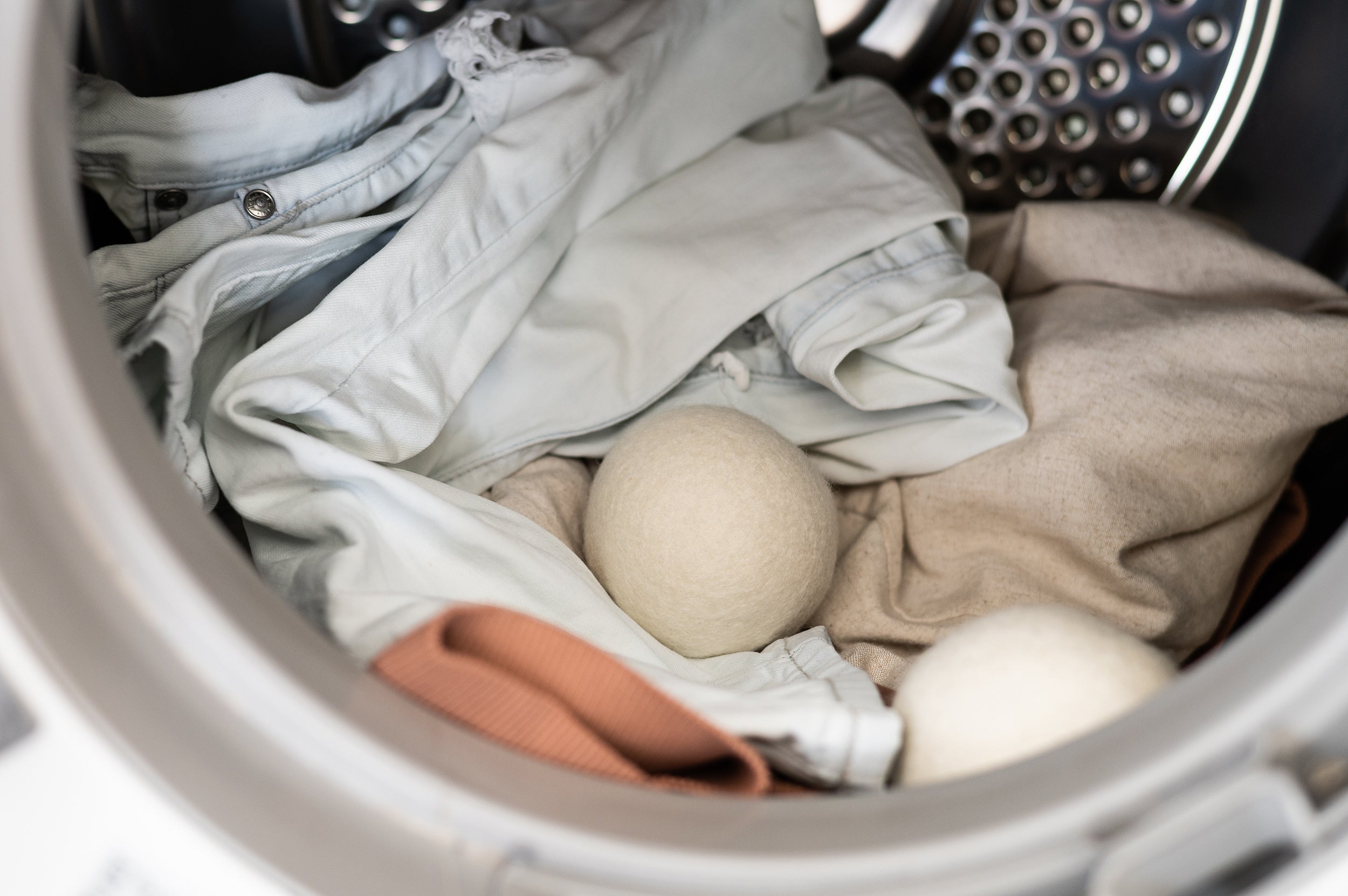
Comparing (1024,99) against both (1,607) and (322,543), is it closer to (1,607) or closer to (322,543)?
(322,543)

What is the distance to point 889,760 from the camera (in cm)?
42

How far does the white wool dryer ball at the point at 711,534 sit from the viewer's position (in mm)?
532

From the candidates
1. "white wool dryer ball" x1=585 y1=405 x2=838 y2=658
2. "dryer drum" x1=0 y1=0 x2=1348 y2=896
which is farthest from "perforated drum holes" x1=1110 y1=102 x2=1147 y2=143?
"dryer drum" x1=0 y1=0 x2=1348 y2=896

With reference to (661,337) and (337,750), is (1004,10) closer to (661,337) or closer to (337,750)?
(661,337)

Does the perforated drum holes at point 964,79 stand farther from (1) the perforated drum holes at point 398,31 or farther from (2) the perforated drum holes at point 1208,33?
(1) the perforated drum holes at point 398,31

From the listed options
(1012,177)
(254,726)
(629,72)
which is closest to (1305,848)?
(254,726)

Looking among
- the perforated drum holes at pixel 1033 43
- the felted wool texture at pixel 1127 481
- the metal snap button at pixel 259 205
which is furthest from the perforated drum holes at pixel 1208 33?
the metal snap button at pixel 259 205

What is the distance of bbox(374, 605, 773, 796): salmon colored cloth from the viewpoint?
1.26 feet

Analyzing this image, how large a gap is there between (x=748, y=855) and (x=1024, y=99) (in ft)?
2.43

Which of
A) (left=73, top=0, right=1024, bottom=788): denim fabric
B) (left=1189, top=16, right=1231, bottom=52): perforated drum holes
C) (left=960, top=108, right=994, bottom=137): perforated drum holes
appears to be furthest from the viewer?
(left=960, top=108, right=994, bottom=137): perforated drum holes

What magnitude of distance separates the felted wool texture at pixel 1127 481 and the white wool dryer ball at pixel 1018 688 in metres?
0.17

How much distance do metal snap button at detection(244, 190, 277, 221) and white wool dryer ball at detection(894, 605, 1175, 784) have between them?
0.41 metres

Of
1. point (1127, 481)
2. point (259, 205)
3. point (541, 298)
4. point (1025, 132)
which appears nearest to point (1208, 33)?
point (1025, 132)

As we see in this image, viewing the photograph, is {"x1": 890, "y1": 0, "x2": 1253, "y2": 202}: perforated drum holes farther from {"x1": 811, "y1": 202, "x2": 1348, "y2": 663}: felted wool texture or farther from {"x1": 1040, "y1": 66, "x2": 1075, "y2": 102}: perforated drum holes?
{"x1": 811, "y1": 202, "x2": 1348, "y2": 663}: felted wool texture
